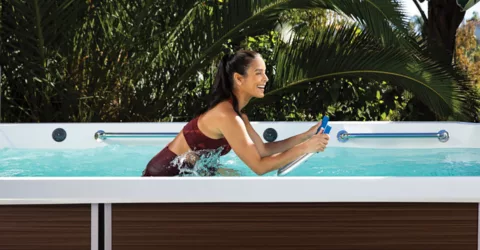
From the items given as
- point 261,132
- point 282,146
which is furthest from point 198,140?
point 261,132

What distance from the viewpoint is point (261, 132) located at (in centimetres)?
414

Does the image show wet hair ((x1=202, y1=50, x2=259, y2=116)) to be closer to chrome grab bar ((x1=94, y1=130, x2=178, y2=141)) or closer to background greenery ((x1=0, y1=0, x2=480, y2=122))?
chrome grab bar ((x1=94, y1=130, x2=178, y2=141))

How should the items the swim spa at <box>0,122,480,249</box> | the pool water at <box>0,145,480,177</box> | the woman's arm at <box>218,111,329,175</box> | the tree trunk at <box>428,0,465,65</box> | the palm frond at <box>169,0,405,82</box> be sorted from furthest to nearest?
the tree trunk at <box>428,0,465,65</box> → the palm frond at <box>169,0,405,82</box> → the pool water at <box>0,145,480,177</box> → the woman's arm at <box>218,111,329,175</box> → the swim spa at <box>0,122,480,249</box>

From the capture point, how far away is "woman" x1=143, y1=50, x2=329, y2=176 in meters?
2.60

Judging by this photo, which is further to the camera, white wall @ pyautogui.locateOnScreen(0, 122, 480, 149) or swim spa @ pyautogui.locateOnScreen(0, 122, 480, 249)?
white wall @ pyautogui.locateOnScreen(0, 122, 480, 149)

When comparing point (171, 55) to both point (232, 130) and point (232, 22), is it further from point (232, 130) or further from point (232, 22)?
point (232, 130)

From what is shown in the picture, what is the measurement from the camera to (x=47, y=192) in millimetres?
2014

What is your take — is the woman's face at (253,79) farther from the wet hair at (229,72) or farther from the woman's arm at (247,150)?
the woman's arm at (247,150)

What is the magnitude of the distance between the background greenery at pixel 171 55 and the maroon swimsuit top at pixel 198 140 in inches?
105
